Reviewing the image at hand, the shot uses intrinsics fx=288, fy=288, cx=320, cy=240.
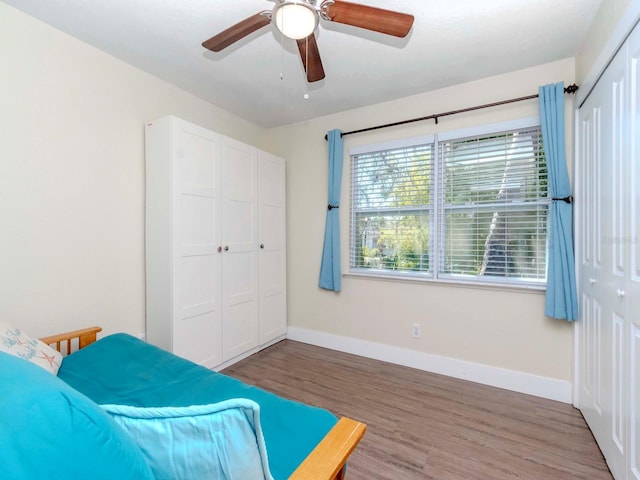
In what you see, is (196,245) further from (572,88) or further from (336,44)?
(572,88)

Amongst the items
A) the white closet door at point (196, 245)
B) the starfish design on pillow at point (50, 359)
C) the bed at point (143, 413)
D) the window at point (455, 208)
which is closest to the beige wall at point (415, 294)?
the window at point (455, 208)

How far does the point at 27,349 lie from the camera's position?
4.44 feet

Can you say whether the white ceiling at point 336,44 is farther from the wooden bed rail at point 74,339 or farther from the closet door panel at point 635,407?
the wooden bed rail at point 74,339

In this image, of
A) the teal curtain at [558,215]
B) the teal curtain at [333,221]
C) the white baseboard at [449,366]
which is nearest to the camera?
the teal curtain at [558,215]

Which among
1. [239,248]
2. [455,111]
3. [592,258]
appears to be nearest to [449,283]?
[592,258]

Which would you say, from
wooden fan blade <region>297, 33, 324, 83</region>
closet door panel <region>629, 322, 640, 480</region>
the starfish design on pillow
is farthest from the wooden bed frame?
wooden fan blade <region>297, 33, 324, 83</region>

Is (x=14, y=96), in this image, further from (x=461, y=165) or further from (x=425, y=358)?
(x=425, y=358)

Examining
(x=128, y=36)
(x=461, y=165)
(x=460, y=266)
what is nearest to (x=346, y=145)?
(x=461, y=165)

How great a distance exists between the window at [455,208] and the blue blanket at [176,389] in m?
1.90

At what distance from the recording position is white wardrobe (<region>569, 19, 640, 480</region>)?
1.29 metres

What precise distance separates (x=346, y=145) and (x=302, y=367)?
2.30m

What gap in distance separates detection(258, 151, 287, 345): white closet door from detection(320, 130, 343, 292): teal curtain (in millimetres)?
567

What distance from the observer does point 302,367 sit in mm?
2699

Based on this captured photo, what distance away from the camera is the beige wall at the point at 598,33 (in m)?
1.48
